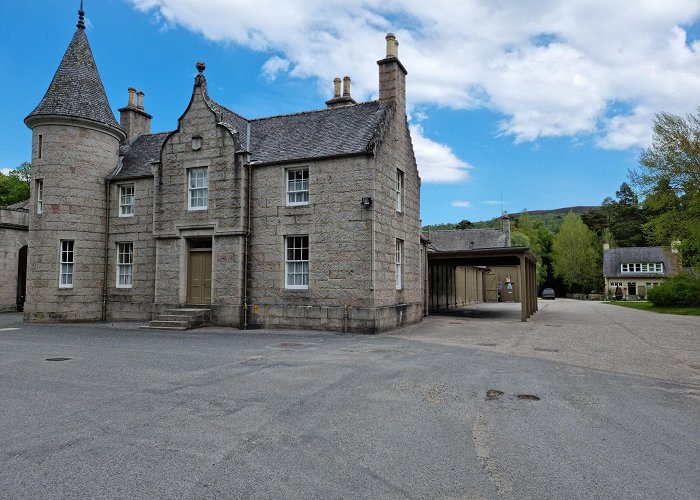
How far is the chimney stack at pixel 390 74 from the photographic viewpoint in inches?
740

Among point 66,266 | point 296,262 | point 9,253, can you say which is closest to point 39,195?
point 66,266

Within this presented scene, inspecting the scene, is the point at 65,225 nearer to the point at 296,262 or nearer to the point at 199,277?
the point at 199,277

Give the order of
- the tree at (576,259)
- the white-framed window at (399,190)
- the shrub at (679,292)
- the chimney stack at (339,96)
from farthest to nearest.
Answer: the tree at (576,259)
the shrub at (679,292)
the chimney stack at (339,96)
the white-framed window at (399,190)

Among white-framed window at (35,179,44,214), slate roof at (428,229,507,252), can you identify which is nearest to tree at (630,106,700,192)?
slate roof at (428,229,507,252)

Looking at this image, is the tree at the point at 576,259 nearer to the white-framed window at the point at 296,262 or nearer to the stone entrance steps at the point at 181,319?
the white-framed window at the point at 296,262

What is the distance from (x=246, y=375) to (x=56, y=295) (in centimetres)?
1515

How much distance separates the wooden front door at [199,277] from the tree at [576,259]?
6232 centimetres

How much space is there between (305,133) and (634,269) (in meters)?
64.4

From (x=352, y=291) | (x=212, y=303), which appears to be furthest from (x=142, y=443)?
(x=212, y=303)

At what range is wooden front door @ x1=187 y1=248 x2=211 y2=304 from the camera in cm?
1867

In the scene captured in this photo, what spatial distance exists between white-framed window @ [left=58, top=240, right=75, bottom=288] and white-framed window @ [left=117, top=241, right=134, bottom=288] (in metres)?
1.81

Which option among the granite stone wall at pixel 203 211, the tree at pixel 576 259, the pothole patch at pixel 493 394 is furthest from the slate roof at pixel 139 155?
the tree at pixel 576 259

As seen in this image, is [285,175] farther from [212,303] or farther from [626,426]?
[626,426]

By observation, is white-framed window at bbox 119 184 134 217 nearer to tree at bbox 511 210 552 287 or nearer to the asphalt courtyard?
the asphalt courtyard
